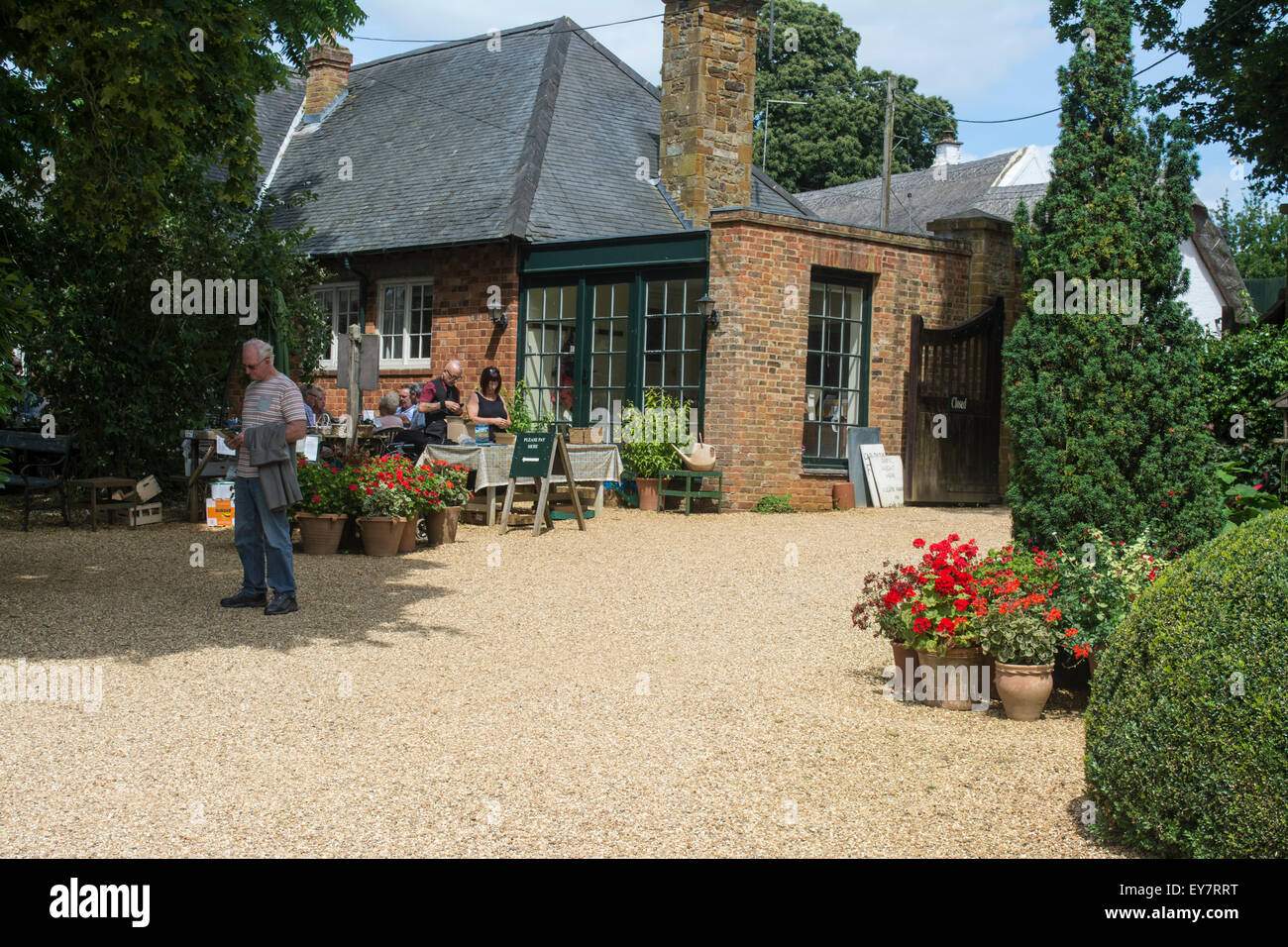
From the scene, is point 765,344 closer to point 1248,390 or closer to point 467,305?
point 467,305

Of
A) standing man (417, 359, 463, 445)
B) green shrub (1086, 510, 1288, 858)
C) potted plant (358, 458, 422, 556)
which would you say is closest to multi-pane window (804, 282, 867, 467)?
standing man (417, 359, 463, 445)

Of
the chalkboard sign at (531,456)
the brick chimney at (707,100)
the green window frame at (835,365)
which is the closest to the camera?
the chalkboard sign at (531,456)

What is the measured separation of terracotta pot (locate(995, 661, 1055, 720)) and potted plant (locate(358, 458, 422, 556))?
21.4 feet

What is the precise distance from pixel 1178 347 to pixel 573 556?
20.2ft

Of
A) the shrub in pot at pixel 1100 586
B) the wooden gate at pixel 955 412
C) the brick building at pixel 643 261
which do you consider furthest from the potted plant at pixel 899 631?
the wooden gate at pixel 955 412

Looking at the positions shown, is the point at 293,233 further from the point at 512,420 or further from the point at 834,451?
the point at 834,451

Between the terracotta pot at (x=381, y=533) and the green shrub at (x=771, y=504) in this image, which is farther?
the green shrub at (x=771, y=504)

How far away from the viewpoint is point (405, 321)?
62.9ft

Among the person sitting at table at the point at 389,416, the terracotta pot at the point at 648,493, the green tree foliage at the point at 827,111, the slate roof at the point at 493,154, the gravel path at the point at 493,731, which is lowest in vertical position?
the gravel path at the point at 493,731

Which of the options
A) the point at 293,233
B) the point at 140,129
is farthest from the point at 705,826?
the point at 293,233

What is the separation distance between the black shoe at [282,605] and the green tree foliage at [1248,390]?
8.65 metres

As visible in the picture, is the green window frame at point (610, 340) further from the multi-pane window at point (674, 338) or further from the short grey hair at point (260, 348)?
the short grey hair at point (260, 348)

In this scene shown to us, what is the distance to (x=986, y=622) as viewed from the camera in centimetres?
597

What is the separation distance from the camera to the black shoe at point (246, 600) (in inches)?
330
